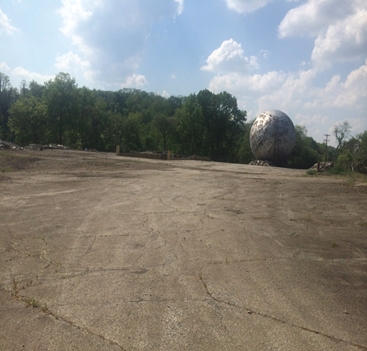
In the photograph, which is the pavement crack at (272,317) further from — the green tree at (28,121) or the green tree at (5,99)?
the green tree at (5,99)

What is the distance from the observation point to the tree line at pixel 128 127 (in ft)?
167

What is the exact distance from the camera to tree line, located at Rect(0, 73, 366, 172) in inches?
2005

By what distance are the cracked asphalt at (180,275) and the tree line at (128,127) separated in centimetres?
4399

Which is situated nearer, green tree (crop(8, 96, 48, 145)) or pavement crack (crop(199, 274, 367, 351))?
pavement crack (crop(199, 274, 367, 351))

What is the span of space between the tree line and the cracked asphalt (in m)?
44.0

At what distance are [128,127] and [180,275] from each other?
185 ft

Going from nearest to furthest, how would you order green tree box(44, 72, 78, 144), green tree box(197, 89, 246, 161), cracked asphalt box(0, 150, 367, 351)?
cracked asphalt box(0, 150, 367, 351), green tree box(44, 72, 78, 144), green tree box(197, 89, 246, 161)

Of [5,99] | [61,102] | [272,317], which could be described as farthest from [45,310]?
[5,99]

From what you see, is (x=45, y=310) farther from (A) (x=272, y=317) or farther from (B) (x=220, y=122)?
(B) (x=220, y=122)

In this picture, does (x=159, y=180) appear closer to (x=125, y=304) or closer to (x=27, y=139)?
(x=125, y=304)

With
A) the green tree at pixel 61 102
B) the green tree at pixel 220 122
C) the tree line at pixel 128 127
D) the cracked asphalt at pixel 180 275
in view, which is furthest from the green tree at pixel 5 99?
the cracked asphalt at pixel 180 275

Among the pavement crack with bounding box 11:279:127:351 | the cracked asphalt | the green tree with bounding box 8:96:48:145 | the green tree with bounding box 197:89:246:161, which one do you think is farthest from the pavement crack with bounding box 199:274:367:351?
the green tree with bounding box 197:89:246:161

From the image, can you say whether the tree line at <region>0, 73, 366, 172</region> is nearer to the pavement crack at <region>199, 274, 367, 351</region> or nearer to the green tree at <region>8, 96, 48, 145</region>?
the green tree at <region>8, 96, 48, 145</region>

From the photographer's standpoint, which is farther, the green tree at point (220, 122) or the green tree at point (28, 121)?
the green tree at point (220, 122)
